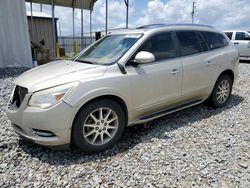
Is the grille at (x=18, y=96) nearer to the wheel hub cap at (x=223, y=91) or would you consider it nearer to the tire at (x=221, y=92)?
the tire at (x=221, y=92)

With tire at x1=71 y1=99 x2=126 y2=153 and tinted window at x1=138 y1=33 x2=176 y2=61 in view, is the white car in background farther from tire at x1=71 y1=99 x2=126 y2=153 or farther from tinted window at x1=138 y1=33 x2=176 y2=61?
tire at x1=71 y1=99 x2=126 y2=153

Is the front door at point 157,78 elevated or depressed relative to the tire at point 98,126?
elevated

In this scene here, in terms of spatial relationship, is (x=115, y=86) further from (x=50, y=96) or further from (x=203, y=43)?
(x=203, y=43)

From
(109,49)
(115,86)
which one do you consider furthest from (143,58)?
(109,49)

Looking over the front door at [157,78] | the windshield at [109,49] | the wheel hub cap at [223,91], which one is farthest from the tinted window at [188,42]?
the wheel hub cap at [223,91]

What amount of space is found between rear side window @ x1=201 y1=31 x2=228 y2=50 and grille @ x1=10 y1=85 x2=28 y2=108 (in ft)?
11.4

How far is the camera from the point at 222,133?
3572 mm

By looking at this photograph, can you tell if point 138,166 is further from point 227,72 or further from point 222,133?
point 227,72

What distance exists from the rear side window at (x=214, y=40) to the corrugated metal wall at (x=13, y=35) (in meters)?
6.19

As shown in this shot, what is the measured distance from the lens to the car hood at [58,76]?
2.71 meters

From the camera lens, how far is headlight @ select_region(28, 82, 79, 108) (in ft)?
8.49

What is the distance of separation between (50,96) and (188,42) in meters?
2.71

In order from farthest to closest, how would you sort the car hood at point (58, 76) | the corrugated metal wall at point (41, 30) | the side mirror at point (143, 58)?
the corrugated metal wall at point (41, 30), the side mirror at point (143, 58), the car hood at point (58, 76)

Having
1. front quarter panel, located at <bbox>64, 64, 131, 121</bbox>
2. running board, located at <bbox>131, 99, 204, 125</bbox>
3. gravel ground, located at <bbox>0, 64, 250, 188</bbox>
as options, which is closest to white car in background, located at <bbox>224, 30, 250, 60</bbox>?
running board, located at <bbox>131, 99, 204, 125</bbox>
